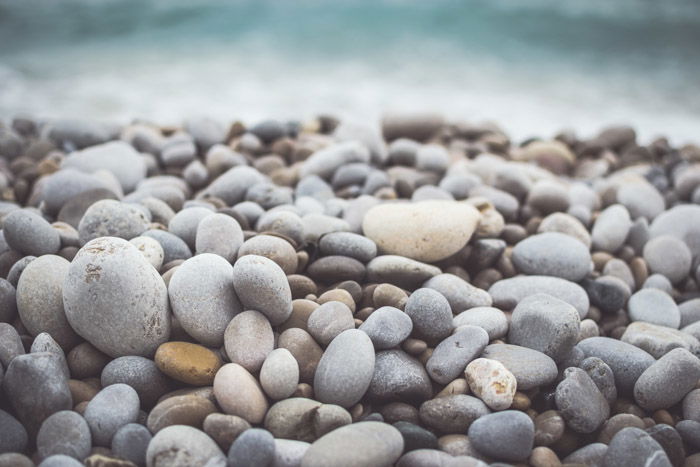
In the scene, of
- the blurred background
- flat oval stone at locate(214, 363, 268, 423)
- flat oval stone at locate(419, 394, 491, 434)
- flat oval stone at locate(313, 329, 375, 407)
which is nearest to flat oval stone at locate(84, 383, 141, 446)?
flat oval stone at locate(214, 363, 268, 423)

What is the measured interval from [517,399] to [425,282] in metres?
0.58

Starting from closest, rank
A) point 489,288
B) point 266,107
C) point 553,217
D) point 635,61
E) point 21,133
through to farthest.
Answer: point 489,288 < point 553,217 < point 21,133 < point 266,107 < point 635,61

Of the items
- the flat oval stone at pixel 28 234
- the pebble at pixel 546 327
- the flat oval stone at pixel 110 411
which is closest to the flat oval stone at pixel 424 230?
the pebble at pixel 546 327

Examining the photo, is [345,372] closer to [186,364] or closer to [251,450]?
[251,450]

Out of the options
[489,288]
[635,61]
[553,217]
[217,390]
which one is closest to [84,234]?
[217,390]

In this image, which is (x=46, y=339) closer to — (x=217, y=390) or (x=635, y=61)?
(x=217, y=390)

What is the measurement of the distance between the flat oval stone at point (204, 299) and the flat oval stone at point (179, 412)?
0.23m

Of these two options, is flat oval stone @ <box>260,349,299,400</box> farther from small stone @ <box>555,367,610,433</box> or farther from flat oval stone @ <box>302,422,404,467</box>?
small stone @ <box>555,367,610,433</box>

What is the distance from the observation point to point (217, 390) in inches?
55.1

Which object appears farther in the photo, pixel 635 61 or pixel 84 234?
pixel 635 61

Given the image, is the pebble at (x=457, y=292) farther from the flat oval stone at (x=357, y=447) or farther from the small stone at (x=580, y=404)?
the flat oval stone at (x=357, y=447)

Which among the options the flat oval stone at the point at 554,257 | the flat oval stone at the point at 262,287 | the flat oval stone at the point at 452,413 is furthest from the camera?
the flat oval stone at the point at 554,257

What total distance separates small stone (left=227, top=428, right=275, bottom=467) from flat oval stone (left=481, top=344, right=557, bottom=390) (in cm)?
76

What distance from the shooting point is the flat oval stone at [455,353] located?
155 centimetres
